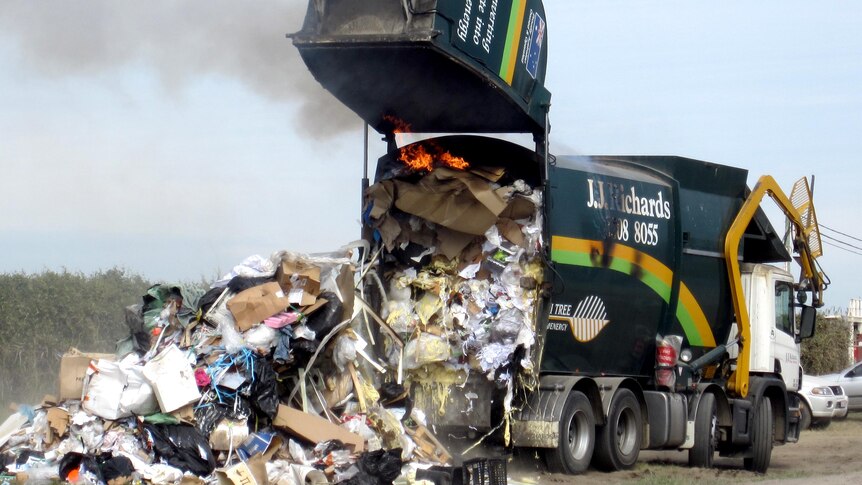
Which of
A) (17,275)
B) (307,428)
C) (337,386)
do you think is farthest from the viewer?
(17,275)

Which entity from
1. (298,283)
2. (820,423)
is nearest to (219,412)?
(298,283)

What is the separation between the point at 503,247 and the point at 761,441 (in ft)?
17.0

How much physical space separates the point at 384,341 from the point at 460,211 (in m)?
1.50

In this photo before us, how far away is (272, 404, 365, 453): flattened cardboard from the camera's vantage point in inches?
347

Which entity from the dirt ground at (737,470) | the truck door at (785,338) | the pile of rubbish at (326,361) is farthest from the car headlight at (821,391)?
the pile of rubbish at (326,361)

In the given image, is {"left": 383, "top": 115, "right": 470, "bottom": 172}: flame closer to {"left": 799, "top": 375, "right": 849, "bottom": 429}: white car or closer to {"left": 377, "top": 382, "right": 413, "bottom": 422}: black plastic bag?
{"left": 377, "top": 382, "right": 413, "bottom": 422}: black plastic bag

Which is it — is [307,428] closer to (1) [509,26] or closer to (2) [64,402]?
(2) [64,402]

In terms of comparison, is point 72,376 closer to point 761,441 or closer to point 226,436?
point 226,436

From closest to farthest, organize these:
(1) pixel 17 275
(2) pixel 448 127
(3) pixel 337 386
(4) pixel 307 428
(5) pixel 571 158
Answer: (4) pixel 307 428
(3) pixel 337 386
(2) pixel 448 127
(5) pixel 571 158
(1) pixel 17 275

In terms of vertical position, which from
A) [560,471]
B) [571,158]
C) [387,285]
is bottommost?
[560,471]

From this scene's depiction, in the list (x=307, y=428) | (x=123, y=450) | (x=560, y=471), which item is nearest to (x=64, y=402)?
(x=123, y=450)

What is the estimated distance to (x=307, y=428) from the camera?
349 inches

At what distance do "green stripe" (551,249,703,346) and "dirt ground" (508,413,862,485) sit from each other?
1.57 m

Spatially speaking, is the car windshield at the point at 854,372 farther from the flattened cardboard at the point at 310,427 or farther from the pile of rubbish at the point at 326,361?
the flattened cardboard at the point at 310,427
